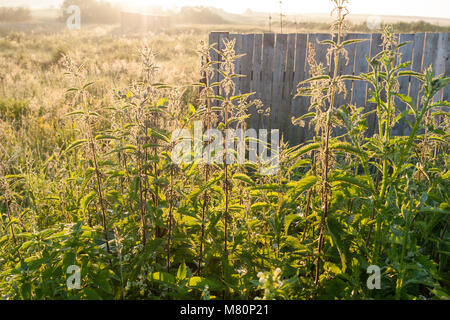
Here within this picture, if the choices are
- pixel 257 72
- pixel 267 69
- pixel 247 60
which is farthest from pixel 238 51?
pixel 267 69

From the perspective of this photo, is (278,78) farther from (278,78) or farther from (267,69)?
(267,69)

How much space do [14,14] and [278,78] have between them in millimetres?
67776

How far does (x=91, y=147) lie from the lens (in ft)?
6.98

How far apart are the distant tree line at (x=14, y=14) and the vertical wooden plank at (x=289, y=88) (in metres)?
66.1

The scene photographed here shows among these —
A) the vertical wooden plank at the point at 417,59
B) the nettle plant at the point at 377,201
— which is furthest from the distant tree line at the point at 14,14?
the nettle plant at the point at 377,201

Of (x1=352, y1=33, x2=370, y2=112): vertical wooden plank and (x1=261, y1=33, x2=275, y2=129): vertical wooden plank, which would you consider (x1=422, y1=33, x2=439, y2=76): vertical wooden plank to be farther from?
(x1=261, y1=33, x2=275, y2=129): vertical wooden plank

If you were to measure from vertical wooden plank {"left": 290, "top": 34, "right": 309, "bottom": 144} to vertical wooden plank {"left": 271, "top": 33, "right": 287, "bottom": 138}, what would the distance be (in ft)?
0.76

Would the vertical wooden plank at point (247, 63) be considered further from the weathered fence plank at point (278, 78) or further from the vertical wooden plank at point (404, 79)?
the vertical wooden plank at point (404, 79)

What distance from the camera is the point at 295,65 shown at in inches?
257

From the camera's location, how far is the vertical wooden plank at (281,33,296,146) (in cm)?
649

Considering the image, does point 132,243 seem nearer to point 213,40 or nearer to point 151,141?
point 151,141

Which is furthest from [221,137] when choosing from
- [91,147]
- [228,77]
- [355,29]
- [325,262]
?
[355,29]

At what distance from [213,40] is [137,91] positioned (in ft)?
15.0
